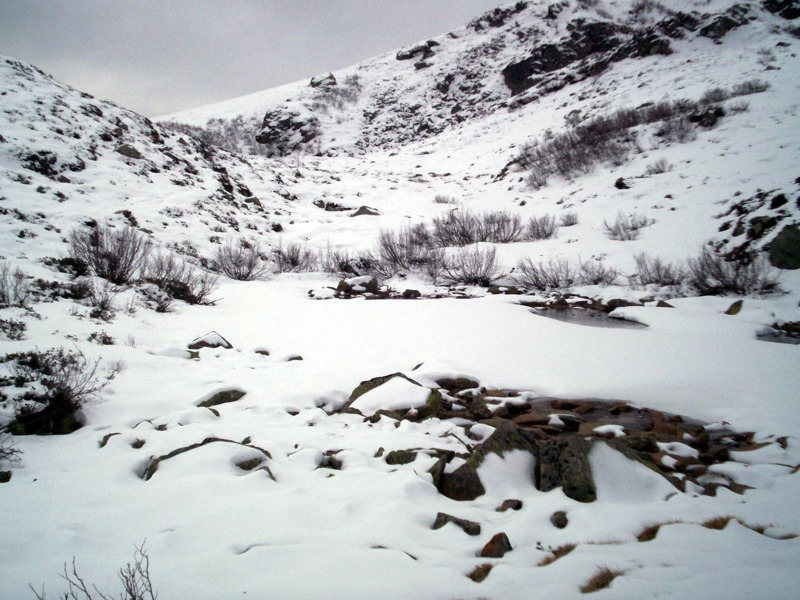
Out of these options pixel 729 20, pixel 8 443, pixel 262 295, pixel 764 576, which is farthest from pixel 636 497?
pixel 729 20

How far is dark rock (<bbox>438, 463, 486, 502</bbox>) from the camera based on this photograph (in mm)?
2029

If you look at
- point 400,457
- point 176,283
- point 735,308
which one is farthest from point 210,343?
point 735,308

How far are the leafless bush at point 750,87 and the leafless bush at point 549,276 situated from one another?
48.6 feet

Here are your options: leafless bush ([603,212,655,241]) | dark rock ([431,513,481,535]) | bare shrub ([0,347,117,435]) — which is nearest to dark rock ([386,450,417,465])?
dark rock ([431,513,481,535])

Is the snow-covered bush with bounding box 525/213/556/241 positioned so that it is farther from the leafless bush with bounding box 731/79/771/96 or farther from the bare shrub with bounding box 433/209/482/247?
the leafless bush with bounding box 731/79/771/96

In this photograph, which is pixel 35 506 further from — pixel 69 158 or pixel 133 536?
pixel 69 158

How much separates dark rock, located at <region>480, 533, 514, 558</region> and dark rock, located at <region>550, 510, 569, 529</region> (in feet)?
1.09

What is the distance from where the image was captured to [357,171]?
977 inches

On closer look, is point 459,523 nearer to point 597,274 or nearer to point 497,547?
point 497,547

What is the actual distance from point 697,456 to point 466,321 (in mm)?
3640

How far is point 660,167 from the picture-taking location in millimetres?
12883

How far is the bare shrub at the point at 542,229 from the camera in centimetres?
1187

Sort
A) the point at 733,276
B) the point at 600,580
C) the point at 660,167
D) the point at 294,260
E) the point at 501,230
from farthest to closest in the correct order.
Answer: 1. the point at 660,167
2. the point at 501,230
3. the point at 294,260
4. the point at 733,276
5. the point at 600,580

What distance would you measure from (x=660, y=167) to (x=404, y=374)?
14290 millimetres
